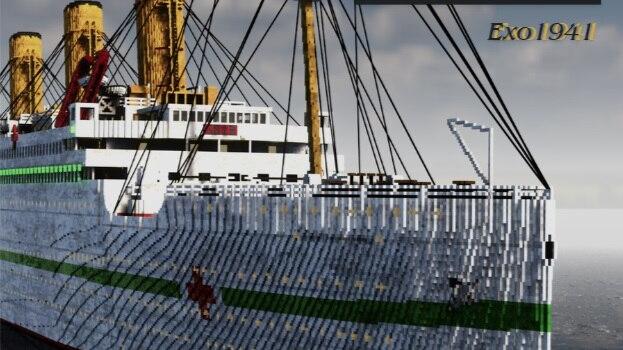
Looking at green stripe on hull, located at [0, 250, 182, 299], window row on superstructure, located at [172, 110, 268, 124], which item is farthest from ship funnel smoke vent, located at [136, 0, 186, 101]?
green stripe on hull, located at [0, 250, 182, 299]

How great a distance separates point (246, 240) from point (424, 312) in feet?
23.4

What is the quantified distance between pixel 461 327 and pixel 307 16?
16.1 m

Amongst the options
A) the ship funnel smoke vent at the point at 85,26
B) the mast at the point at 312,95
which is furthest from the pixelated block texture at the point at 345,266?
the ship funnel smoke vent at the point at 85,26

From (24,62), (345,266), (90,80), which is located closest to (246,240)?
(345,266)

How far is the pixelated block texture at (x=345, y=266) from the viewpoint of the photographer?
23016 millimetres

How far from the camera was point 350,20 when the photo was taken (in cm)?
3378

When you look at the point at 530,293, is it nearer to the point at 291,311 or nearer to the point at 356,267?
the point at 356,267

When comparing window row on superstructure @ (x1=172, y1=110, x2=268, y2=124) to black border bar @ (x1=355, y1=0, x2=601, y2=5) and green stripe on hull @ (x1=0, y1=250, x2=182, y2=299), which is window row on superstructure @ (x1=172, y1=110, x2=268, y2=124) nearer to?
green stripe on hull @ (x1=0, y1=250, x2=182, y2=299)

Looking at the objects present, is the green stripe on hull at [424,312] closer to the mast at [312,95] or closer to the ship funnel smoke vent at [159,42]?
the mast at [312,95]

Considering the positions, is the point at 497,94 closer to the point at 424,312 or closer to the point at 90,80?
the point at 424,312

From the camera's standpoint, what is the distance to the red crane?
4891cm

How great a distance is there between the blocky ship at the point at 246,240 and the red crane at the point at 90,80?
0.29ft

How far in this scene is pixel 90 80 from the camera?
49375 millimetres

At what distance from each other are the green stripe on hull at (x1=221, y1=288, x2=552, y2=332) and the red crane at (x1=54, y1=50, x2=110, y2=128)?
25.3 m
